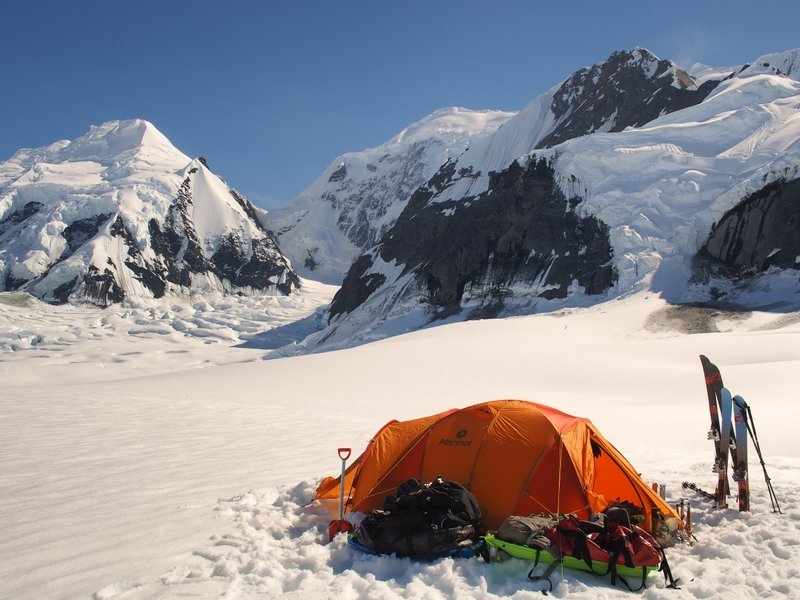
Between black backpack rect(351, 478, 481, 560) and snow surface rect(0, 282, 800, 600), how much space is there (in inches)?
6.6

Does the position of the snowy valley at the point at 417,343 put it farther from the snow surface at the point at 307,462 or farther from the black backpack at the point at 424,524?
the black backpack at the point at 424,524

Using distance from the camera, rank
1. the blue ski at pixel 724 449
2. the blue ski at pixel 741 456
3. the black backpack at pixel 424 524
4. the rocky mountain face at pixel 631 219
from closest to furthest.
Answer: the black backpack at pixel 424 524, the blue ski at pixel 741 456, the blue ski at pixel 724 449, the rocky mountain face at pixel 631 219

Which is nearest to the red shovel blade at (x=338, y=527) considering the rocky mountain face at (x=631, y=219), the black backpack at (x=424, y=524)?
the black backpack at (x=424, y=524)

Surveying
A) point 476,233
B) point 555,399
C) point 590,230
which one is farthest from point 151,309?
point 555,399

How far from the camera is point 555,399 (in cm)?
1773

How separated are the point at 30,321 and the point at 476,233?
259 feet

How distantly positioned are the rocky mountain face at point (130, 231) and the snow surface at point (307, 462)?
379 feet

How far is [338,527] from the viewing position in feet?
20.1

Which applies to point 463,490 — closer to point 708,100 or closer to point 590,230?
point 590,230

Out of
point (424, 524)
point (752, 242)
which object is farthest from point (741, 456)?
point (752, 242)

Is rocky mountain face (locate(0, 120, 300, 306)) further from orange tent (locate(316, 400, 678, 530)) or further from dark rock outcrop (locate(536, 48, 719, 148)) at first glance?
orange tent (locate(316, 400, 678, 530))

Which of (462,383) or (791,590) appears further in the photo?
(462,383)

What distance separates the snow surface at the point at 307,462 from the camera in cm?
497

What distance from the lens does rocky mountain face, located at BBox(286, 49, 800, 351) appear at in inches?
1893
